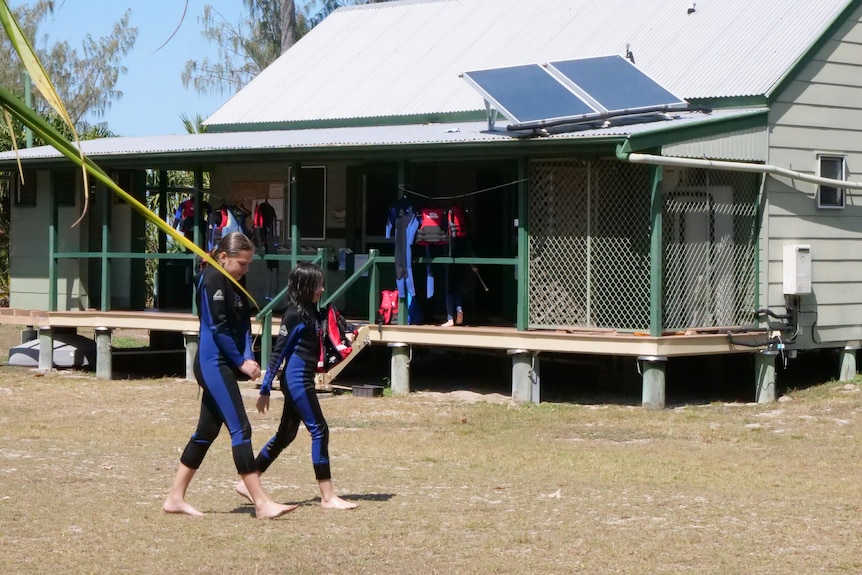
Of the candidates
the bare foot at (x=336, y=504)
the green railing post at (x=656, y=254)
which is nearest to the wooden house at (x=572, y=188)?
the green railing post at (x=656, y=254)

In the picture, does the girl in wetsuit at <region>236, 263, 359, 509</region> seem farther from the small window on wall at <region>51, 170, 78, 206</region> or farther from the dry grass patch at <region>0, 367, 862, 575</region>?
the small window on wall at <region>51, 170, 78, 206</region>

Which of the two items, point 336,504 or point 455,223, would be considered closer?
point 336,504

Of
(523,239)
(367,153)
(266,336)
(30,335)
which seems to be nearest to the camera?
(523,239)

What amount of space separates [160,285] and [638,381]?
26.6ft

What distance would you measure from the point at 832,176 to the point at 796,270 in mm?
1695

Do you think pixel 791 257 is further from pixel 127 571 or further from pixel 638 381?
pixel 127 571

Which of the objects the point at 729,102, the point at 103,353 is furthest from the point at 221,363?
the point at 103,353

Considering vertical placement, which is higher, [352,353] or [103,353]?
[352,353]

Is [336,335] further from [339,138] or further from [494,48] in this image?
[494,48]

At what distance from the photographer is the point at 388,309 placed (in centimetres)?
1596

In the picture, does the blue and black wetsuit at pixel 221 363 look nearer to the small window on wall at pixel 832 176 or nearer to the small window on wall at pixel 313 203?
the small window on wall at pixel 832 176

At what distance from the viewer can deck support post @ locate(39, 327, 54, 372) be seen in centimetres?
1888

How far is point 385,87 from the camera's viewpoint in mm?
19500

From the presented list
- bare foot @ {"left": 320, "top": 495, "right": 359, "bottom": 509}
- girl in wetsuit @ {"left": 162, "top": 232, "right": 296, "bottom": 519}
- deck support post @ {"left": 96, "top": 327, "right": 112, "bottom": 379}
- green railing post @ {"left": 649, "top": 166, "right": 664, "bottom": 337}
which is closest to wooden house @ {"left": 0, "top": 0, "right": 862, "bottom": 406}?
green railing post @ {"left": 649, "top": 166, "right": 664, "bottom": 337}
